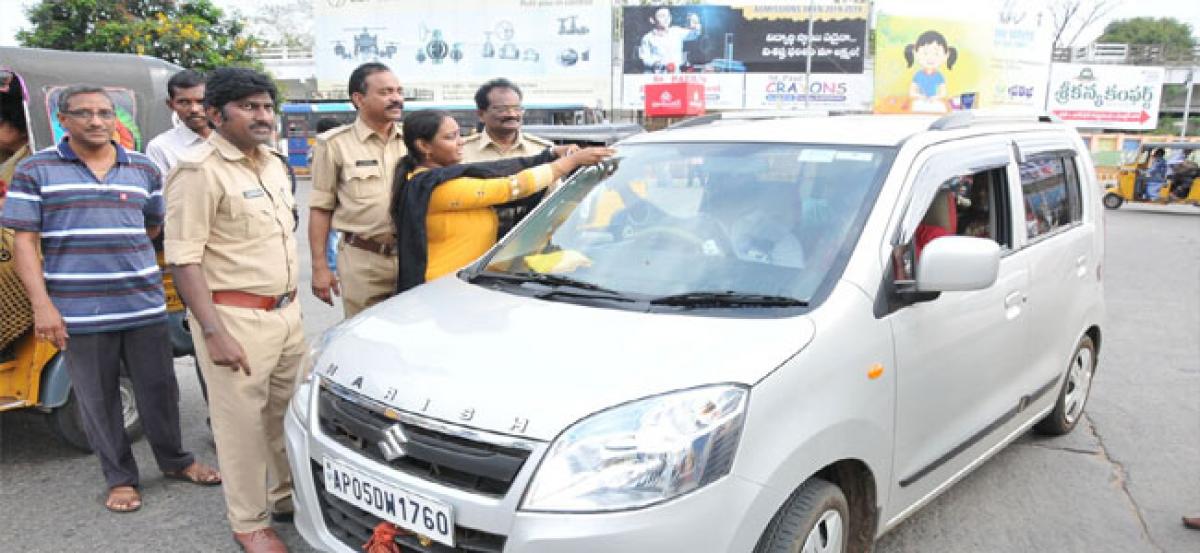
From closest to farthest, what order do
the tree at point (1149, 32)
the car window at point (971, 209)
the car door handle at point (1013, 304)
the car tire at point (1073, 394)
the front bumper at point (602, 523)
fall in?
the front bumper at point (602, 523), the car window at point (971, 209), the car door handle at point (1013, 304), the car tire at point (1073, 394), the tree at point (1149, 32)

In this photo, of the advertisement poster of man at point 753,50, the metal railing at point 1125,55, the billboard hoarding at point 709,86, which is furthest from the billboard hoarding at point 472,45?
the metal railing at point 1125,55

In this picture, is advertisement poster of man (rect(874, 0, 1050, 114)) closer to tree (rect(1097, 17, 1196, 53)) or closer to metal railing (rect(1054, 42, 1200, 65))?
metal railing (rect(1054, 42, 1200, 65))

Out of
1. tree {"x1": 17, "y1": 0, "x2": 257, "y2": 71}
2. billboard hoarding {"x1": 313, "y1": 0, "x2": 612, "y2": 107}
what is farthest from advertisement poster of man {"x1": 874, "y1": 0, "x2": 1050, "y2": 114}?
tree {"x1": 17, "y1": 0, "x2": 257, "y2": 71}

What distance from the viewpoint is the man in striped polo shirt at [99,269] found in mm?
3137

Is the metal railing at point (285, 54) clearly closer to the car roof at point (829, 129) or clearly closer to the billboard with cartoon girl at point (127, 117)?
the billboard with cartoon girl at point (127, 117)

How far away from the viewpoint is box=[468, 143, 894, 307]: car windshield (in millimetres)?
2482

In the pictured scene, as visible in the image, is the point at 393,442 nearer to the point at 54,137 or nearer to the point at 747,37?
the point at 54,137

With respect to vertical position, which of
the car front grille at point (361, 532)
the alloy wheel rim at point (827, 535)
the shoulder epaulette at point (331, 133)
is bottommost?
the alloy wheel rim at point (827, 535)

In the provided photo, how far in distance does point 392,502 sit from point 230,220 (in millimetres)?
1337

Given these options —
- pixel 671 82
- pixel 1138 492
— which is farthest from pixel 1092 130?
pixel 1138 492

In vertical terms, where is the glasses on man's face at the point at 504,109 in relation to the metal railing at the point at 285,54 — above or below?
below

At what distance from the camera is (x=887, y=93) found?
3106 centimetres

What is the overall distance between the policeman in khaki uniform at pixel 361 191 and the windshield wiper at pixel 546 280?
1.08m

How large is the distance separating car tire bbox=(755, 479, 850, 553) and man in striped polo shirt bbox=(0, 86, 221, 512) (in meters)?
2.76
